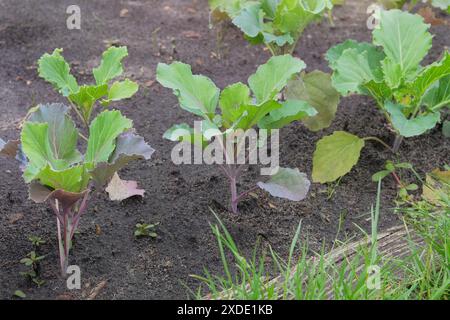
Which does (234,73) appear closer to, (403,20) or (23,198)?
(403,20)

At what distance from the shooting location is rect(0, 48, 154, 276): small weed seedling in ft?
7.84

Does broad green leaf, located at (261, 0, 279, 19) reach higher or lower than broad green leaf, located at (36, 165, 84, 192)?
higher

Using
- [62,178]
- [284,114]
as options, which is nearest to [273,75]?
[284,114]

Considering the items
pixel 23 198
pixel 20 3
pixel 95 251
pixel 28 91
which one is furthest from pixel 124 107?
pixel 20 3

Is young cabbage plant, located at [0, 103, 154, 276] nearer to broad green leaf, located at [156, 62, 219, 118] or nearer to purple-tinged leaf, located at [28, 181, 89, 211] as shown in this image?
purple-tinged leaf, located at [28, 181, 89, 211]

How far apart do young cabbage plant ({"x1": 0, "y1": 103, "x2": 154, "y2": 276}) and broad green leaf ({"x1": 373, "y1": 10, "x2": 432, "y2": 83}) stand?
137cm

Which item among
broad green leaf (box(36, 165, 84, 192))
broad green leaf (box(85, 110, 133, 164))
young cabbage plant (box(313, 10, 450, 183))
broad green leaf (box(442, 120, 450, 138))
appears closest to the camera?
broad green leaf (box(36, 165, 84, 192))

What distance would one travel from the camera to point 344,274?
106 inches

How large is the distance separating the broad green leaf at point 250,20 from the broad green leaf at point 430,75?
77 centimetres

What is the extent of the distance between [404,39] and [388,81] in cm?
31

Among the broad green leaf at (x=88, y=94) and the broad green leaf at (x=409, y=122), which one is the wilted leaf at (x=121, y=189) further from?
the broad green leaf at (x=409, y=122)

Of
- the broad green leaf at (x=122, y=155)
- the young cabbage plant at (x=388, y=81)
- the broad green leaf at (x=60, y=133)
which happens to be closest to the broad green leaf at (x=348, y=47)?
the young cabbage plant at (x=388, y=81)

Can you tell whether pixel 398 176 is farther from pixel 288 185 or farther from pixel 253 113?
pixel 253 113

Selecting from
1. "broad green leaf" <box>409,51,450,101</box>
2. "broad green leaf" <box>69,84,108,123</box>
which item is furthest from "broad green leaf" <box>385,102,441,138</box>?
"broad green leaf" <box>69,84,108,123</box>
